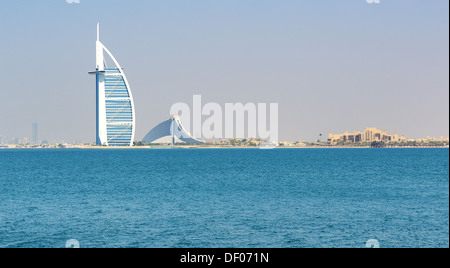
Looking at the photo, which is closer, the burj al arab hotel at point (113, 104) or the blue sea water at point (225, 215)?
the blue sea water at point (225, 215)

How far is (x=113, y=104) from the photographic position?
190500 mm

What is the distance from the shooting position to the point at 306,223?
1117 inches

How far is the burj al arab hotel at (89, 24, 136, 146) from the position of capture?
189125mm

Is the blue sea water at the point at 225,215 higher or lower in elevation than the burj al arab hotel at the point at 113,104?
lower

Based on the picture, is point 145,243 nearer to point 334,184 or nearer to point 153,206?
point 153,206

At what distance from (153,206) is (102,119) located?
15844 centimetres

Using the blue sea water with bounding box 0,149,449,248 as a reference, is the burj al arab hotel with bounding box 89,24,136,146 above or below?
above

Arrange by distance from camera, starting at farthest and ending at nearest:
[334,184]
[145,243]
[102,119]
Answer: [102,119], [334,184], [145,243]

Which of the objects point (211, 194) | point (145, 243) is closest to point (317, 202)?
point (211, 194)

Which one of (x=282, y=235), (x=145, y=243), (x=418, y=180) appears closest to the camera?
(x=145, y=243)

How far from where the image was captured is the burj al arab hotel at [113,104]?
189125 mm

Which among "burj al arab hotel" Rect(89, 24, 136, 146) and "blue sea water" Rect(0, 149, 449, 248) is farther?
"burj al arab hotel" Rect(89, 24, 136, 146)

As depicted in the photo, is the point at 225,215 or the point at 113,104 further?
the point at 113,104
